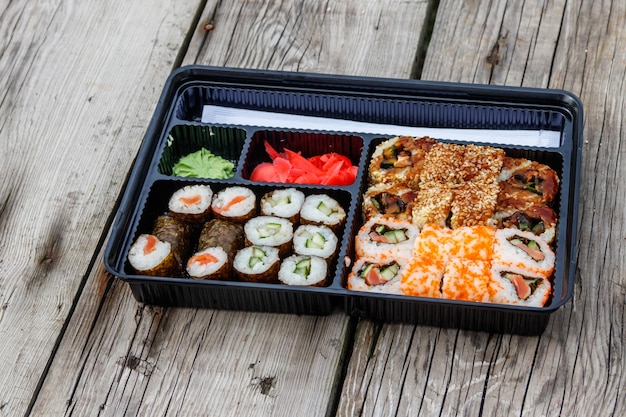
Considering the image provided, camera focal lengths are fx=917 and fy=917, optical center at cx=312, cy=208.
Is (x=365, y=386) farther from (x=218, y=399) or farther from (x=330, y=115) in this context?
(x=330, y=115)

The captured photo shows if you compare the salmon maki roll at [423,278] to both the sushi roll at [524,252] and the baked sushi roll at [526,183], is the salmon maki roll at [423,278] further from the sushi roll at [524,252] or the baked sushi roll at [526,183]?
the baked sushi roll at [526,183]

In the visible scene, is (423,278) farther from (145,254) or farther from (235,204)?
(145,254)

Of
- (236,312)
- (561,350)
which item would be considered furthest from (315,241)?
(561,350)

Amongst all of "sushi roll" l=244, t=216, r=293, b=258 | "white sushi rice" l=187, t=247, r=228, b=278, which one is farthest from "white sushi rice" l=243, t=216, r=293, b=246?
"white sushi rice" l=187, t=247, r=228, b=278

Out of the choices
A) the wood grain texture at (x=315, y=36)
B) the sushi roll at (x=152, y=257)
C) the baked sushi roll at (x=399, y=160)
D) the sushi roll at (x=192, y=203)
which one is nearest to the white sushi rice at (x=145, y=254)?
the sushi roll at (x=152, y=257)

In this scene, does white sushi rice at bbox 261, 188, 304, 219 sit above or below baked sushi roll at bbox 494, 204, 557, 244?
below

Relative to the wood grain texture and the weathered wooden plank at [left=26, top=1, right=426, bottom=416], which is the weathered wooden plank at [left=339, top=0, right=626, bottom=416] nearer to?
the weathered wooden plank at [left=26, top=1, right=426, bottom=416]

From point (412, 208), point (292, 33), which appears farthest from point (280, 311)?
point (292, 33)

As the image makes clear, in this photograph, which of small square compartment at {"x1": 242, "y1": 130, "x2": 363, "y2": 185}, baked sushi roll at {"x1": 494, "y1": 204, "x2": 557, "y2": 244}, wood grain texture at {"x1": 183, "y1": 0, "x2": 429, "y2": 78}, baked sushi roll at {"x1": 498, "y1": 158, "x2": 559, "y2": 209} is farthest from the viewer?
wood grain texture at {"x1": 183, "y1": 0, "x2": 429, "y2": 78}
